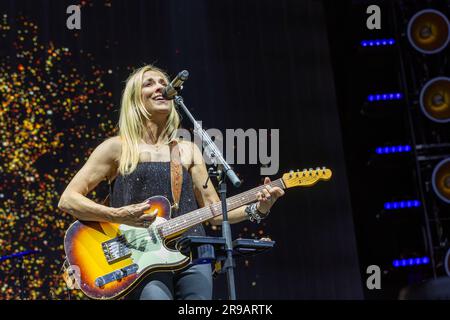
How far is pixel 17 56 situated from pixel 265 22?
2.40 metres

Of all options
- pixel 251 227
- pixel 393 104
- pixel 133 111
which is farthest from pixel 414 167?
pixel 133 111

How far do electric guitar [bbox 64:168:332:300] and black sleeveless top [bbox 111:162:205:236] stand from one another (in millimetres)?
46

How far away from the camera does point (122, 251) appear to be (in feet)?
10.8

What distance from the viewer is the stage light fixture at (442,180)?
5863 mm

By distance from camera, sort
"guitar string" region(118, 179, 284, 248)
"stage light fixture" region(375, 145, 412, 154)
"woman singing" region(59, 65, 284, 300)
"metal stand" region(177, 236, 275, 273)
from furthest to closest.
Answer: "stage light fixture" region(375, 145, 412, 154), "guitar string" region(118, 179, 284, 248), "woman singing" region(59, 65, 284, 300), "metal stand" region(177, 236, 275, 273)

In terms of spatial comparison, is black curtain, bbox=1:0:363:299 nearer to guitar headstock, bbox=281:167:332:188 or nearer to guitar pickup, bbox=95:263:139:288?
guitar headstock, bbox=281:167:332:188

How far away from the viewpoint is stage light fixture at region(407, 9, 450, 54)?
5.98 meters

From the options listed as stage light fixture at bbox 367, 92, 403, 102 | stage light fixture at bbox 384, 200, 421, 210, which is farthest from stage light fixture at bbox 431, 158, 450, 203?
stage light fixture at bbox 367, 92, 403, 102

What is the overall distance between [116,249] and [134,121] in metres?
0.70

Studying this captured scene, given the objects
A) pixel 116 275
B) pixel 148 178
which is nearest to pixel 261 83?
pixel 148 178

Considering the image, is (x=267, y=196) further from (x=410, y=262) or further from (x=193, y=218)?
(x=410, y=262)
